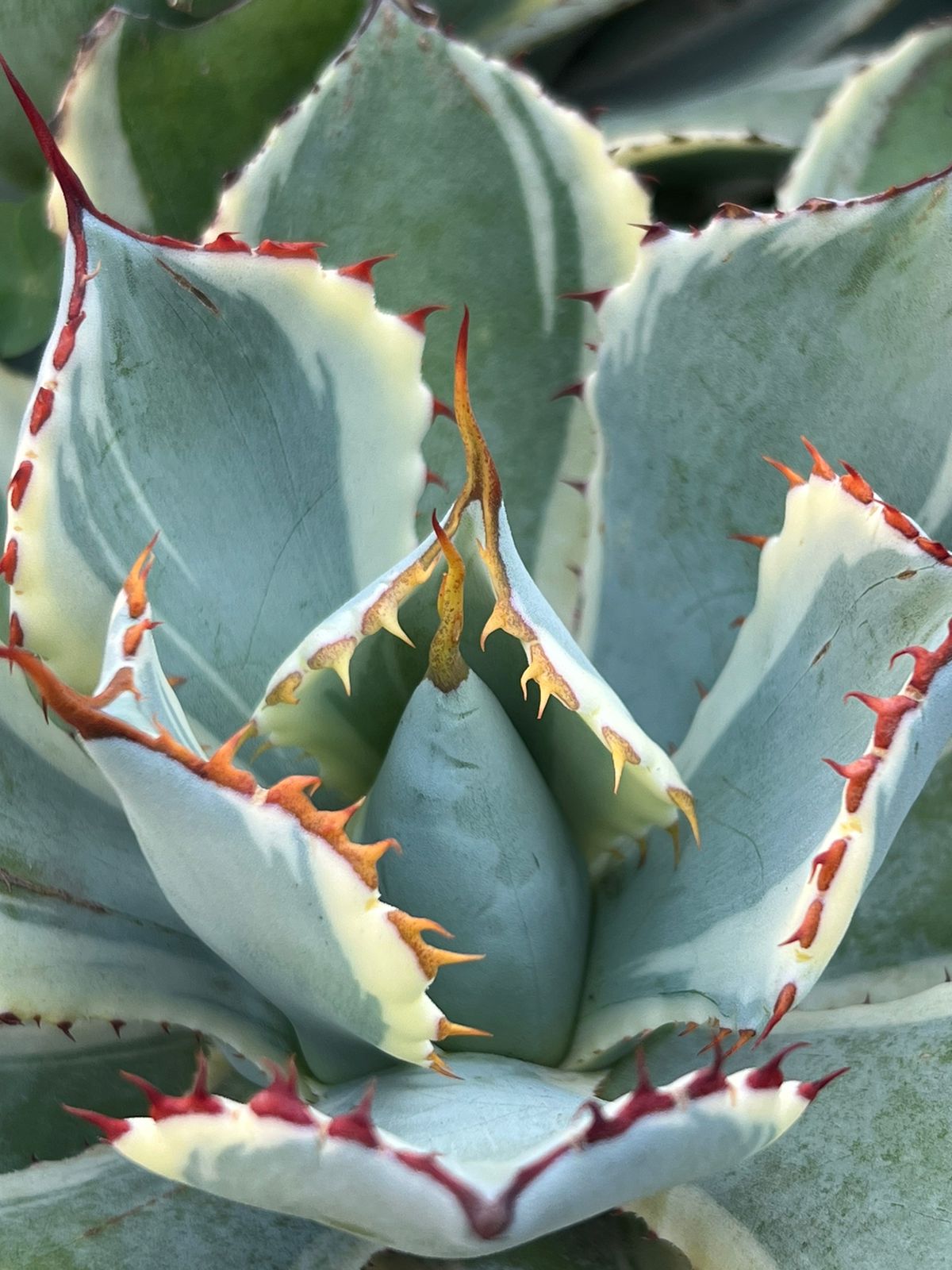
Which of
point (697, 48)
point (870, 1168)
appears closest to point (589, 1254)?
point (870, 1168)

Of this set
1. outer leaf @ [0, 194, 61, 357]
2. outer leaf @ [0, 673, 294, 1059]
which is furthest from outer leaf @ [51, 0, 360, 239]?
outer leaf @ [0, 673, 294, 1059]

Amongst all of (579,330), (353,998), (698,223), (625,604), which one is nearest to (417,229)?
(579,330)

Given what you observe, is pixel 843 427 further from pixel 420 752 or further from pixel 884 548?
pixel 420 752

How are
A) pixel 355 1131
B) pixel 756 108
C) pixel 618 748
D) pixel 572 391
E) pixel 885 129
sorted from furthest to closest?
pixel 756 108 < pixel 885 129 < pixel 572 391 < pixel 618 748 < pixel 355 1131

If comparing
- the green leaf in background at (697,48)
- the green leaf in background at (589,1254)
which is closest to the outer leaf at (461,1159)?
A: the green leaf in background at (589,1254)

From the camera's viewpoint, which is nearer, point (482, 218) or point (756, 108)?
point (482, 218)

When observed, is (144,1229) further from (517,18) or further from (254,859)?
(517,18)
